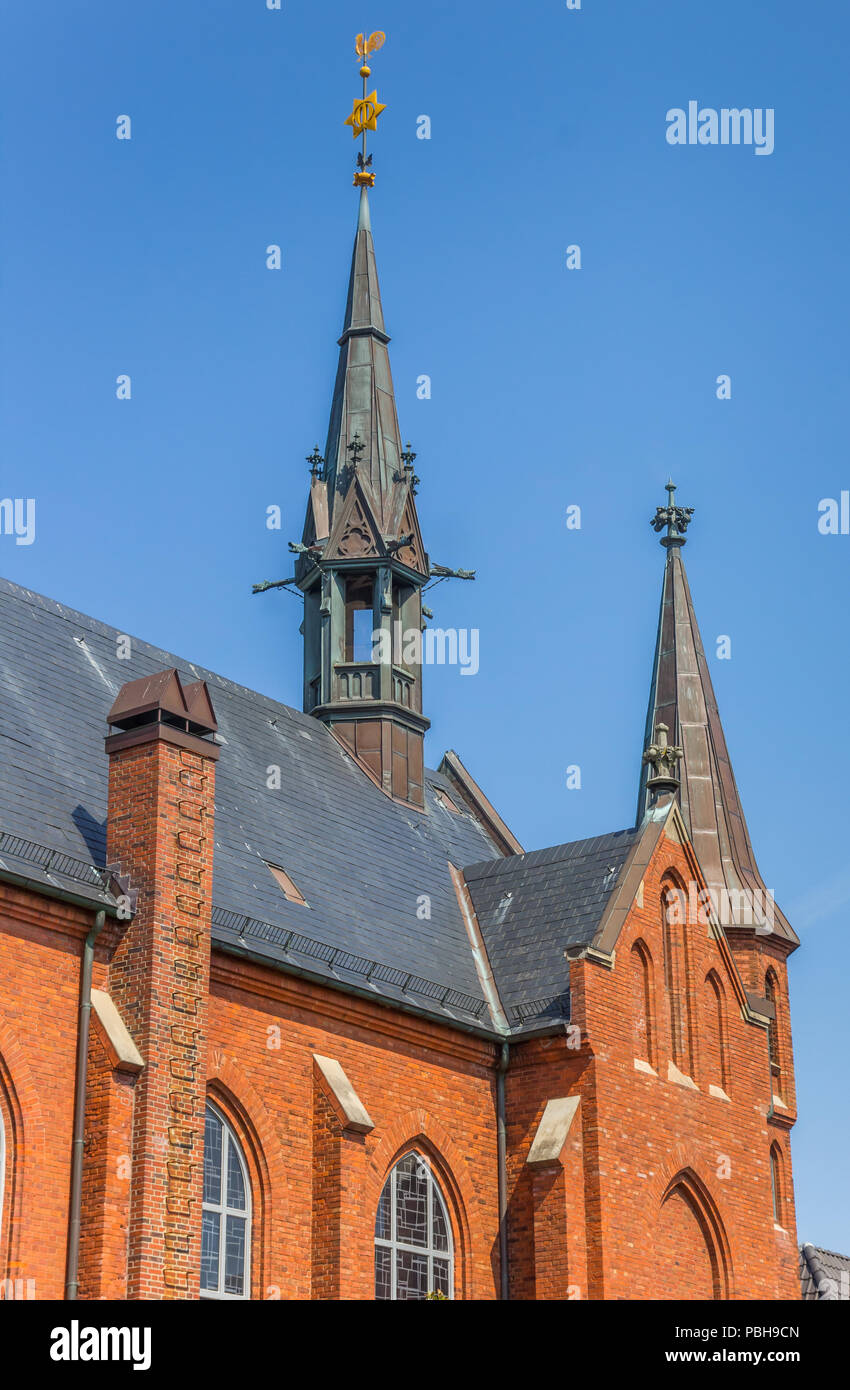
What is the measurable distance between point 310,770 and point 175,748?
9.68 metres

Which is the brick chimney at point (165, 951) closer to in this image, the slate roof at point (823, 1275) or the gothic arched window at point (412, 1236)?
the gothic arched window at point (412, 1236)

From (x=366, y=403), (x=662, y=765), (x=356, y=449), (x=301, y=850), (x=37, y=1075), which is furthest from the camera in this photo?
(x=366, y=403)

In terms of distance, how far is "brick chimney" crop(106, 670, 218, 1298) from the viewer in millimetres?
24859

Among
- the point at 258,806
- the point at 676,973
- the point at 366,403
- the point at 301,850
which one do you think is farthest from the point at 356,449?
Answer: the point at 676,973

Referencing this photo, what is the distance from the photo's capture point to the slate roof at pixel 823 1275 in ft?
155

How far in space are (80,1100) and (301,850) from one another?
8888 millimetres

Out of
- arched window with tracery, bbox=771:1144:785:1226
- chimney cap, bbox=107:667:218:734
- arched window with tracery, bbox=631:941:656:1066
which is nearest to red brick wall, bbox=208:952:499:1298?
arched window with tracery, bbox=631:941:656:1066

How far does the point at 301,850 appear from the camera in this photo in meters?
33.4

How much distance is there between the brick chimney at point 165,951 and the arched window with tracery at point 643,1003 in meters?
9.19

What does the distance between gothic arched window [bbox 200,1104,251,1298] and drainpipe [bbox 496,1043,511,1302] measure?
5.19 m

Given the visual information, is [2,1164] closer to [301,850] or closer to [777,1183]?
[301,850]

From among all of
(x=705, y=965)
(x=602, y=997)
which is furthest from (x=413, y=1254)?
(x=705, y=965)

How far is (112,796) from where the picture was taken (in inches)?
1073

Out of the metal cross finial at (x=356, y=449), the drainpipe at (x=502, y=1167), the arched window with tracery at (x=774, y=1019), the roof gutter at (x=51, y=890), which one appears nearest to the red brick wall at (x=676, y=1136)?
the drainpipe at (x=502, y=1167)
